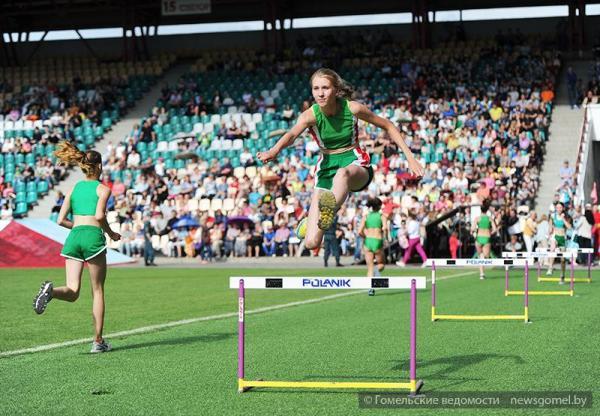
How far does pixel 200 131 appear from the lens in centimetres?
4059

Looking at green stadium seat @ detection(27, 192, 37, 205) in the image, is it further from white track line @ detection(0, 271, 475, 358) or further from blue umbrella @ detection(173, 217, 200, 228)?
white track line @ detection(0, 271, 475, 358)

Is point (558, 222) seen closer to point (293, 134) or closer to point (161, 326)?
point (161, 326)

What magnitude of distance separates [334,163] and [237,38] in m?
43.4

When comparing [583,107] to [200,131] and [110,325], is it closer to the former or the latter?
[200,131]

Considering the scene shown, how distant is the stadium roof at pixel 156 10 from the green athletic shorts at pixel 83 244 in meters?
38.7

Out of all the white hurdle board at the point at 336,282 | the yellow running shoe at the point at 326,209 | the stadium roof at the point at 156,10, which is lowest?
the white hurdle board at the point at 336,282

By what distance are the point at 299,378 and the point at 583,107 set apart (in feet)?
103

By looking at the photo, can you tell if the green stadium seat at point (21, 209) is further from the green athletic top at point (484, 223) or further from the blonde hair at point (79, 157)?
the blonde hair at point (79, 157)

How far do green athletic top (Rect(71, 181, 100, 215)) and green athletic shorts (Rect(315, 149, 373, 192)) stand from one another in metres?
2.61

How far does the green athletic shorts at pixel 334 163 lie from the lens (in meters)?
8.48

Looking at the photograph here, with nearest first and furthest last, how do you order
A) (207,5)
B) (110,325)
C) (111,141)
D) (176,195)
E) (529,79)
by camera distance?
(110,325) < (176,195) < (529,79) < (111,141) < (207,5)

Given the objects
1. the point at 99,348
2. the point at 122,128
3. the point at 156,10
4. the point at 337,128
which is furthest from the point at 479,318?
the point at 156,10

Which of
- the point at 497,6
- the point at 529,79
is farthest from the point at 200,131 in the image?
the point at 497,6

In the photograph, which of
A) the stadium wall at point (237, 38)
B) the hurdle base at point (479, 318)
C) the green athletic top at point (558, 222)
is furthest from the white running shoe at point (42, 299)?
the stadium wall at point (237, 38)
